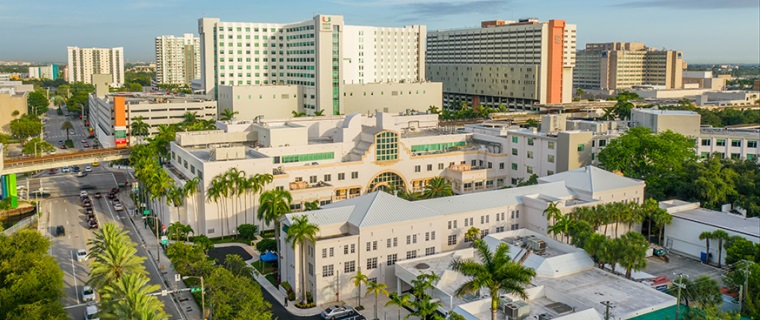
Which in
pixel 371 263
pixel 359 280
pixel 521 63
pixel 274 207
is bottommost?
pixel 359 280

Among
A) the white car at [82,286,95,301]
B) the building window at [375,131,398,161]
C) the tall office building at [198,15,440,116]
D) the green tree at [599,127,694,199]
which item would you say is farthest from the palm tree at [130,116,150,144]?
the green tree at [599,127,694,199]

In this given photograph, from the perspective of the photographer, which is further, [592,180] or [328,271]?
[592,180]

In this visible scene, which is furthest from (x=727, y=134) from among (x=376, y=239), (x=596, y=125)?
(x=376, y=239)

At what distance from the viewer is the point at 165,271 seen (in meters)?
62.2

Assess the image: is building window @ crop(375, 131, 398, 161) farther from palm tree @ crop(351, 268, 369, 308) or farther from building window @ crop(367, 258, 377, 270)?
palm tree @ crop(351, 268, 369, 308)

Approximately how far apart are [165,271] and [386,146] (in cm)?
3240

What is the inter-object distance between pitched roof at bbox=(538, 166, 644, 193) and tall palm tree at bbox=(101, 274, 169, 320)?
4600 centimetres

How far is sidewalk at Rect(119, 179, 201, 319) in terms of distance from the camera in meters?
52.6

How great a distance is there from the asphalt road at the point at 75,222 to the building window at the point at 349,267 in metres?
13.3

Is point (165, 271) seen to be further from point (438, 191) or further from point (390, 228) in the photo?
point (438, 191)

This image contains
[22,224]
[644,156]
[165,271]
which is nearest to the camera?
[165,271]

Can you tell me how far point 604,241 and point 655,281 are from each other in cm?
622

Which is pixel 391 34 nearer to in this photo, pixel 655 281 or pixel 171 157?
pixel 171 157

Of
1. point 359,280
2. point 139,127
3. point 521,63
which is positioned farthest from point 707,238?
point 521,63
